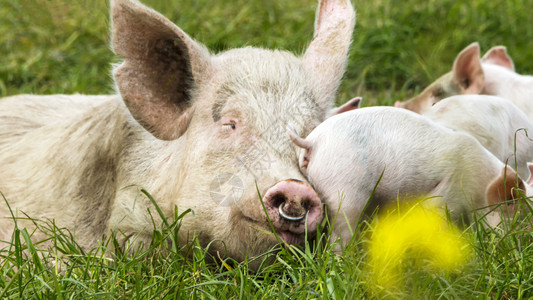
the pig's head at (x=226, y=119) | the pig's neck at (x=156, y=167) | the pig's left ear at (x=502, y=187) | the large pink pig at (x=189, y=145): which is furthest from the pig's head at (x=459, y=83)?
the pig's neck at (x=156, y=167)

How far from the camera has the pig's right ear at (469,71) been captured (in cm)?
428

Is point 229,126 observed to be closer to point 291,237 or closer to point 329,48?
point 291,237

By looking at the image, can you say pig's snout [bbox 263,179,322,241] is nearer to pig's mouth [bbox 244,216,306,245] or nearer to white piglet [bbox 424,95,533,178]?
pig's mouth [bbox 244,216,306,245]

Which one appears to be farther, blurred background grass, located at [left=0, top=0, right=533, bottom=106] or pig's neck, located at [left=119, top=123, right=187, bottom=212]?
blurred background grass, located at [left=0, top=0, right=533, bottom=106]

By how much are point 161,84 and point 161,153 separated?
0.29m

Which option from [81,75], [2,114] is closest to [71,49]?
[81,75]

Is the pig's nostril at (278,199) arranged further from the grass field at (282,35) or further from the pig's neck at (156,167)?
the grass field at (282,35)

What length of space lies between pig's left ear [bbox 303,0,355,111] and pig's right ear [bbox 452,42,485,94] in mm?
1095

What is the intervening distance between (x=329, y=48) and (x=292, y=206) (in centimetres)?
104

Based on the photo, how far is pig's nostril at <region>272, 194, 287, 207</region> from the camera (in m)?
2.58

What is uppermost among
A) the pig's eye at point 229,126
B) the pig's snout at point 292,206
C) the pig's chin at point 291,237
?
the pig's eye at point 229,126

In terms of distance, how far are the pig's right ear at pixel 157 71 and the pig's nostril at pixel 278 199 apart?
2.15 feet

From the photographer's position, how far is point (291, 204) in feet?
8.42

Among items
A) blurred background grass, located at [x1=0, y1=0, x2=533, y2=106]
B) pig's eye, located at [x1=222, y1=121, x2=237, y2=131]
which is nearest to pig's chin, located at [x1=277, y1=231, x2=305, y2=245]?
pig's eye, located at [x1=222, y1=121, x2=237, y2=131]
